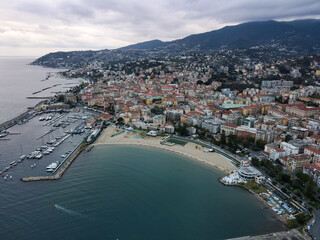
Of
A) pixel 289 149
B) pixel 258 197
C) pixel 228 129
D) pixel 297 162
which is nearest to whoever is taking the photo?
pixel 258 197

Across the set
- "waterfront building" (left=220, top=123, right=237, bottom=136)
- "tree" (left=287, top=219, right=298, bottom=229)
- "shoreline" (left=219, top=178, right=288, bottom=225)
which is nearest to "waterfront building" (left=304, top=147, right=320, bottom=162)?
"shoreline" (left=219, top=178, right=288, bottom=225)

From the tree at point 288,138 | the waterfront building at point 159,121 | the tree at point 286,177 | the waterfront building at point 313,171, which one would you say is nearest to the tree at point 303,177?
the waterfront building at point 313,171

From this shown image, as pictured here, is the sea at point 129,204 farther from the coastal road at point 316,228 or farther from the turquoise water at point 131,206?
the coastal road at point 316,228

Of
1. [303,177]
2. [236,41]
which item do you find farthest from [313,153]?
[236,41]

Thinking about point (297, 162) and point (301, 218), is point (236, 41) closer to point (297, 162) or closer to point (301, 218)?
point (297, 162)

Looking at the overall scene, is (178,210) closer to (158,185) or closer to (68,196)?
(158,185)

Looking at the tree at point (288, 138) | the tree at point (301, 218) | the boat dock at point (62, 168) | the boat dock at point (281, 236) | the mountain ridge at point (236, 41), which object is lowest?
the tree at point (288, 138)
